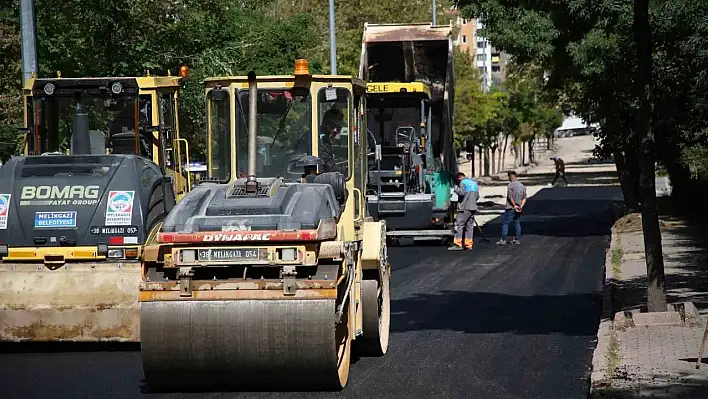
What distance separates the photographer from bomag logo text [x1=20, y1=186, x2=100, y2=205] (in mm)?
12211

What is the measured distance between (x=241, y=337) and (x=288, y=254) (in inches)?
28.9

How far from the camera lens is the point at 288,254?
9.33 m

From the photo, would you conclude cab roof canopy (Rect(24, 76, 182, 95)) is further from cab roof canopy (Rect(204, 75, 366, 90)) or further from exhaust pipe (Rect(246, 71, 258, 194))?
exhaust pipe (Rect(246, 71, 258, 194))

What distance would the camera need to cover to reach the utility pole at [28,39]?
15.8 meters

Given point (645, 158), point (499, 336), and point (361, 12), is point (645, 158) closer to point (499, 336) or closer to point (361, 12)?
point (499, 336)

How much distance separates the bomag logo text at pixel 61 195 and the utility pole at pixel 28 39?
3.94m

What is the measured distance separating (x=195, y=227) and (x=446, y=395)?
2.38 meters

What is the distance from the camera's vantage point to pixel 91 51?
2033 cm

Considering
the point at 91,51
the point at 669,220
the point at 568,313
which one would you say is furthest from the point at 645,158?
the point at 669,220

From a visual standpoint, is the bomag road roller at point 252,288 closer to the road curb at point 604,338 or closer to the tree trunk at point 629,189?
the road curb at point 604,338

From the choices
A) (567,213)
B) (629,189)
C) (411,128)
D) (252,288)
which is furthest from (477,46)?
(252,288)

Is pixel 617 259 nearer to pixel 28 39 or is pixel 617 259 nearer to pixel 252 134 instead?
pixel 28 39

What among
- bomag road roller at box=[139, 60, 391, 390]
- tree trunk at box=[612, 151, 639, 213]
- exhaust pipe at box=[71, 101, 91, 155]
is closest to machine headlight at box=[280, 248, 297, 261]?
bomag road roller at box=[139, 60, 391, 390]

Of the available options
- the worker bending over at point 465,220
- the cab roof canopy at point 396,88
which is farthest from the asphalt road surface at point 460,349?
the cab roof canopy at point 396,88
